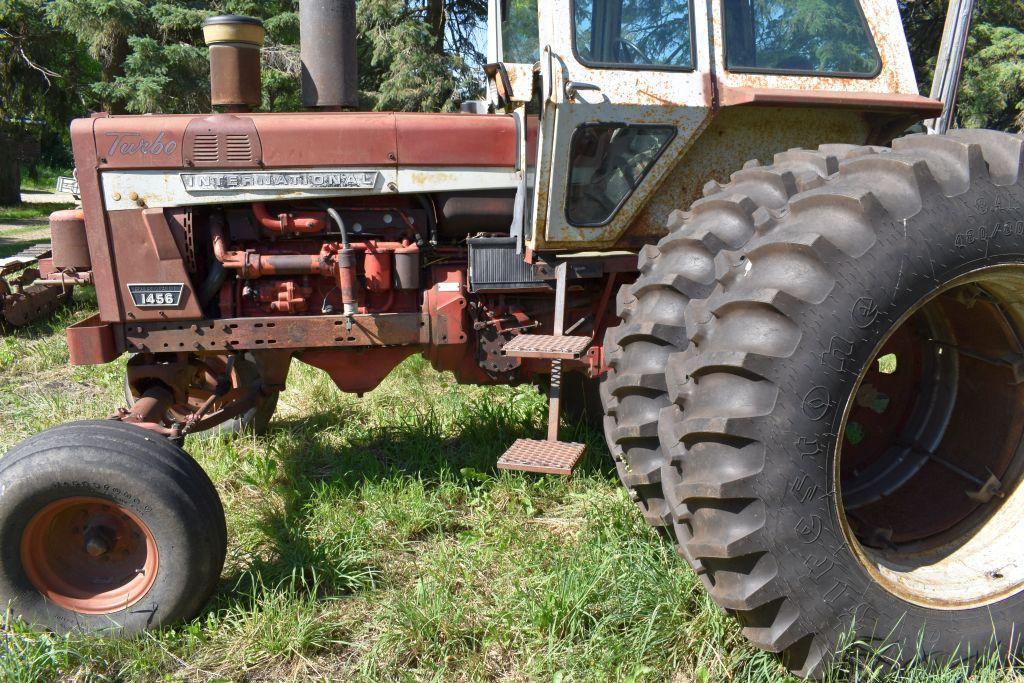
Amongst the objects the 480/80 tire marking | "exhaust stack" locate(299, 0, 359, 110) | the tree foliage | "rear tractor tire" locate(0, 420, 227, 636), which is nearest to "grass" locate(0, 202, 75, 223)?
the tree foliage

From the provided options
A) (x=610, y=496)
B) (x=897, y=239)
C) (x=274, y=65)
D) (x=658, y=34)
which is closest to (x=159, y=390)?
(x=610, y=496)

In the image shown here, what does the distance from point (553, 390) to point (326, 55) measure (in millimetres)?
1823

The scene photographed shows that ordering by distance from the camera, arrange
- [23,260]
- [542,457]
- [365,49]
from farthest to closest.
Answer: [365,49] → [23,260] → [542,457]

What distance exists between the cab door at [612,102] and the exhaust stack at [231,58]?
1.28 m

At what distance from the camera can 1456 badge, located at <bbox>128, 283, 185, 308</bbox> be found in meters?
3.18

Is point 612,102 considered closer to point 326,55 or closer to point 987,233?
point 987,233

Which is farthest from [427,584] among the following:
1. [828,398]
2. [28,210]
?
[28,210]

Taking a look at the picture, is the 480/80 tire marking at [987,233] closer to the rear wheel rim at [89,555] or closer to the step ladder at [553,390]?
the step ladder at [553,390]

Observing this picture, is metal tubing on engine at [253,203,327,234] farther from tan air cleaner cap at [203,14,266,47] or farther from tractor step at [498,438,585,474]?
tractor step at [498,438,585,474]

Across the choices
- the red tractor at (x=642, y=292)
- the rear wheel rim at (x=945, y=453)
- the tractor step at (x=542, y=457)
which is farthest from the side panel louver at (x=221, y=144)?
the rear wheel rim at (x=945, y=453)

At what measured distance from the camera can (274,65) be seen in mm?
10281

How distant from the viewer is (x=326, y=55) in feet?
11.7

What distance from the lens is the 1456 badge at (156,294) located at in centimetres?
318

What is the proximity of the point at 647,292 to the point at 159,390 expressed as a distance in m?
2.03
